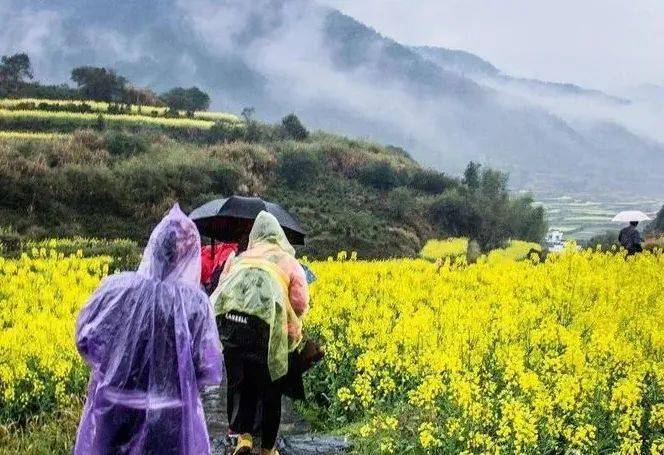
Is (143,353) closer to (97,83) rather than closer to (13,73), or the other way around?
(97,83)

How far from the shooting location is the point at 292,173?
3234cm

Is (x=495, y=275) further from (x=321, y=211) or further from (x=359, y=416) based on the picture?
(x=321, y=211)

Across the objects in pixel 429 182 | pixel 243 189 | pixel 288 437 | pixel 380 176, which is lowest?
pixel 288 437

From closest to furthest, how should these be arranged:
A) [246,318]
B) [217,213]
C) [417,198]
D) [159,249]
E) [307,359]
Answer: [159,249], [246,318], [307,359], [217,213], [417,198]

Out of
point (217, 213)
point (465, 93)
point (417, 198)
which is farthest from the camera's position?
point (465, 93)

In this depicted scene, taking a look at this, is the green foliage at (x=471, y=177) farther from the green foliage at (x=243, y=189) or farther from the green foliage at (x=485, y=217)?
the green foliage at (x=485, y=217)

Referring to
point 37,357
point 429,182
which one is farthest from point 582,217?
point 37,357

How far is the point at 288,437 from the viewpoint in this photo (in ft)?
19.6

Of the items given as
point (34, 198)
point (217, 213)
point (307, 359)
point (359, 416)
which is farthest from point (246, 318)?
point (34, 198)

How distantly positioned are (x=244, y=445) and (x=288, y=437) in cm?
77

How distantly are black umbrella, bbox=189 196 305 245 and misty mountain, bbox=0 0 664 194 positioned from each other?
447ft

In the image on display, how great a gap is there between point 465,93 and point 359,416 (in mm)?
195529

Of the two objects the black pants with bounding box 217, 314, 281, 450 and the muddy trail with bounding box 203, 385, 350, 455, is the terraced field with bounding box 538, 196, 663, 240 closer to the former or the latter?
the muddy trail with bounding box 203, 385, 350, 455

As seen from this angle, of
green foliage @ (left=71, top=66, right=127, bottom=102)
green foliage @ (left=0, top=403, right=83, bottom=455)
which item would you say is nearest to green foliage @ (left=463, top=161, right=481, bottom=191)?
green foliage @ (left=71, top=66, right=127, bottom=102)
